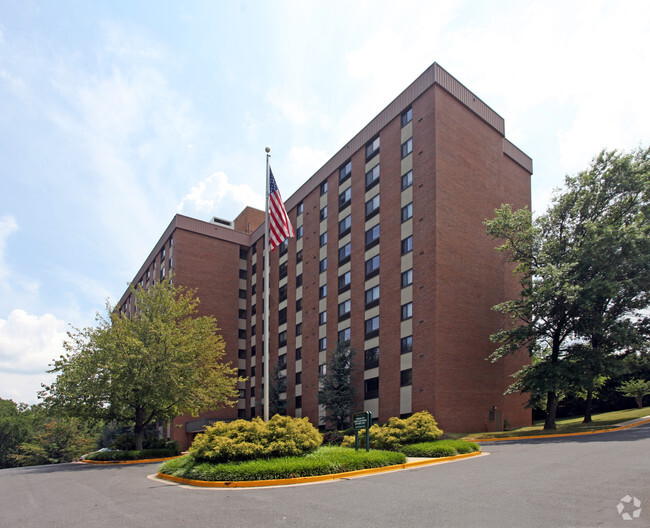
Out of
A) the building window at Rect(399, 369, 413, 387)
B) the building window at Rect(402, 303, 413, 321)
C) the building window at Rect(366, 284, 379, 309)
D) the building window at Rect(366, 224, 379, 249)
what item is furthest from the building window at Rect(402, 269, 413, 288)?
the building window at Rect(399, 369, 413, 387)

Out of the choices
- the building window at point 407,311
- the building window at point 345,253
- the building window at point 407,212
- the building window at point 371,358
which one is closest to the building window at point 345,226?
the building window at point 345,253

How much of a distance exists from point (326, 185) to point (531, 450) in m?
33.4

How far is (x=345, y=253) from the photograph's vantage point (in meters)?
43.8

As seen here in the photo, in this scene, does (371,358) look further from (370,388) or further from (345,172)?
(345,172)

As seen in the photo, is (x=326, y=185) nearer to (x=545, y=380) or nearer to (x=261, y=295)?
(x=261, y=295)

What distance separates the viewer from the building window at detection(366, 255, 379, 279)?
3928 centimetres

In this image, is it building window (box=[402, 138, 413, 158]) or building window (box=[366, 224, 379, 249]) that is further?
building window (box=[366, 224, 379, 249])

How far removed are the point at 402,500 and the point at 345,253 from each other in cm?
3337

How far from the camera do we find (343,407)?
37.7 m

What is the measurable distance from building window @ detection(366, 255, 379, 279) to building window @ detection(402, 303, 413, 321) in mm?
4370

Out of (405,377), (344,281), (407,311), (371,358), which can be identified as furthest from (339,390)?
(344,281)

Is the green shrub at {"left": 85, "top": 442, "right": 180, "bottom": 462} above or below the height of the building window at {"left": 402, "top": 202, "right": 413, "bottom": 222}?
below

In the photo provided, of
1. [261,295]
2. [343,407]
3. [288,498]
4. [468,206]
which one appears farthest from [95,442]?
[288,498]

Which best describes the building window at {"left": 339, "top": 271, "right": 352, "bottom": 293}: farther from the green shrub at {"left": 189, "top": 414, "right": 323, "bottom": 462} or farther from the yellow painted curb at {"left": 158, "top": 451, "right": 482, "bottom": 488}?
the yellow painted curb at {"left": 158, "top": 451, "right": 482, "bottom": 488}
